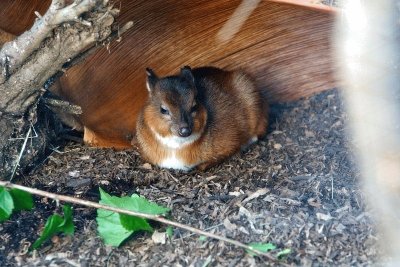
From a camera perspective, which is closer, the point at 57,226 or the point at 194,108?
the point at 57,226

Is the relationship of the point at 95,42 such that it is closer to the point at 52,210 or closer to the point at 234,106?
the point at 52,210

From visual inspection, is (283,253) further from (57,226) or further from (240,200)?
(57,226)

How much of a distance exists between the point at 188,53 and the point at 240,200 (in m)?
1.80

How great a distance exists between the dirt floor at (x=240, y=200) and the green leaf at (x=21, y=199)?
10.0 inches

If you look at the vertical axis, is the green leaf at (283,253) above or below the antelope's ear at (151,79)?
below

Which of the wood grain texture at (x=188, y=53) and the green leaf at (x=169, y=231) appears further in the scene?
the wood grain texture at (x=188, y=53)

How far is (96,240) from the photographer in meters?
4.77

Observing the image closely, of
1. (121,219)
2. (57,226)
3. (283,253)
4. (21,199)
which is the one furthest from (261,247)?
(21,199)

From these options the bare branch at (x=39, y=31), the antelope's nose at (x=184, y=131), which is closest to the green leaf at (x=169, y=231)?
the antelope's nose at (x=184, y=131)

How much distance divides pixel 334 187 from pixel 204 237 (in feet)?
3.95

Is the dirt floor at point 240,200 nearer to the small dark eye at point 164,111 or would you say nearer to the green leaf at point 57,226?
the green leaf at point 57,226

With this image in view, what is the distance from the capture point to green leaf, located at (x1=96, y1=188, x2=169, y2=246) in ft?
15.1

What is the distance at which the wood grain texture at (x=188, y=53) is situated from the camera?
5977 millimetres

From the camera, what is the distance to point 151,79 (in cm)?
601
